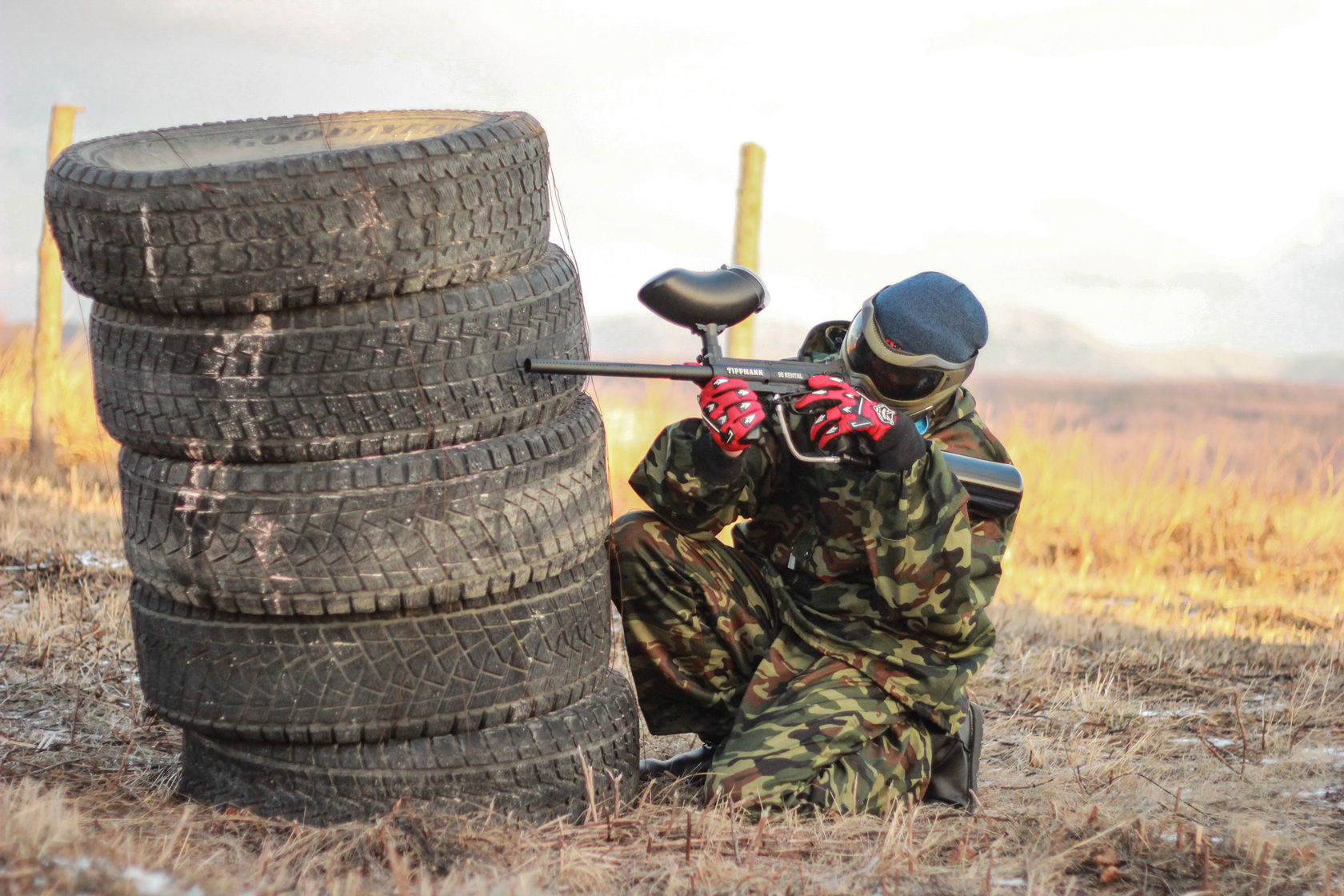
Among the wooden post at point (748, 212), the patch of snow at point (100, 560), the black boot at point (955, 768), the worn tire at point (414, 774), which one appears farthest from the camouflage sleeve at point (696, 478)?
Answer: the wooden post at point (748, 212)

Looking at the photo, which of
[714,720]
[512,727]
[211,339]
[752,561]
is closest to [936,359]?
[752,561]

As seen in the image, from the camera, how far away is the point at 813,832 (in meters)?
3.12

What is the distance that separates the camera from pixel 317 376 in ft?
9.05

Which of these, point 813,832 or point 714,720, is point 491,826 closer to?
point 813,832

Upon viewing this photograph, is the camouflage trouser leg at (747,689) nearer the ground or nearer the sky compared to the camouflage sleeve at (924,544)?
nearer the ground

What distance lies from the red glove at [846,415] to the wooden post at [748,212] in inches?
277

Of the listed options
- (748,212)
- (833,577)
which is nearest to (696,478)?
(833,577)

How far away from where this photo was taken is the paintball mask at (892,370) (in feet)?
11.7

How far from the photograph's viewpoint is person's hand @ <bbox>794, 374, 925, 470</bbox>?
10.9 ft

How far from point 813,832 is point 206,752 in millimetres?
1578

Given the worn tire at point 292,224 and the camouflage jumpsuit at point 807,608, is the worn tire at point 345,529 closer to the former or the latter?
the worn tire at point 292,224

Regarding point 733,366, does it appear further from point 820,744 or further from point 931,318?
point 820,744

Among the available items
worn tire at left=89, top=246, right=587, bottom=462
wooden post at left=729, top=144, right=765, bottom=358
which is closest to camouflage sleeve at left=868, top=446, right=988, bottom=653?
worn tire at left=89, top=246, right=587, bottom=462

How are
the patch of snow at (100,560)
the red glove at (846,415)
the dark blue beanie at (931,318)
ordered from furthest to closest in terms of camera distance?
the patch of snow at (100,560) < the dark blue beanie at (931,318) < the red glove at (846,415)
